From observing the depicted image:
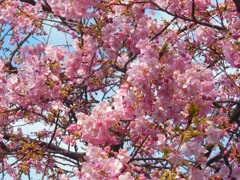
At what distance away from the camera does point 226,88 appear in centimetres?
578

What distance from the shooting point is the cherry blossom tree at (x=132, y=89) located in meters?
3.20

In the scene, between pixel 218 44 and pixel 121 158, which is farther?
pixel 218 44

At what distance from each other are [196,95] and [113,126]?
72cm

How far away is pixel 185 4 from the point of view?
5066 mm

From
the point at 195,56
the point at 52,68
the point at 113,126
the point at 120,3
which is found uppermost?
the point at 195,56

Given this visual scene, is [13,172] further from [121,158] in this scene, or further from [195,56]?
[121,158]

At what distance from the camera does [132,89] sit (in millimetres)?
3562

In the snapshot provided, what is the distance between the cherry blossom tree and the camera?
3.20 meters

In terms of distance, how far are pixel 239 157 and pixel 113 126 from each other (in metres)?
1.21

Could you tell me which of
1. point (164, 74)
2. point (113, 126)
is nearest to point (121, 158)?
point (113, 126)

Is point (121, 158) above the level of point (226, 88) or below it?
below

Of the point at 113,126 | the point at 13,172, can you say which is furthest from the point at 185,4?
the point at 13,172

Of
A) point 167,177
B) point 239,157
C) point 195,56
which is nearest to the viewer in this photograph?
point 167,177

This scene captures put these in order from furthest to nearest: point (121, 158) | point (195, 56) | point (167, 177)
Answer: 1. point (195, 56)
2. point (121, 158)
3. point (167, 177)
